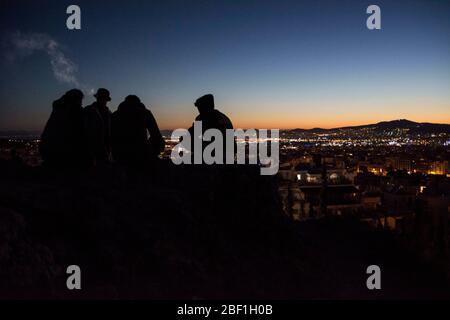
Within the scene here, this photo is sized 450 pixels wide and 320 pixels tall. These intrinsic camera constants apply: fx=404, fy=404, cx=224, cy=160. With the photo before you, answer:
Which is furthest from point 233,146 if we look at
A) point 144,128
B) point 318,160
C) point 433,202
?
point 318,160

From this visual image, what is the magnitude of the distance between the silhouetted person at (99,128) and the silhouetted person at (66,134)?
22 centimetres

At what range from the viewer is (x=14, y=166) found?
10.8 meters

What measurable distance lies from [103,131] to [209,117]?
2.79 meters

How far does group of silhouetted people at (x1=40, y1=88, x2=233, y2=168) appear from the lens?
29.8 feet

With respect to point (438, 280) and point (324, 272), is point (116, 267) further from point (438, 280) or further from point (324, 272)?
point (438, 280)

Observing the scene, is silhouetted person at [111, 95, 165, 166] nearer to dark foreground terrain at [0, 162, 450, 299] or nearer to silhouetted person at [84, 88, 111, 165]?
silhouetted person at [84, 88, 111, 165]

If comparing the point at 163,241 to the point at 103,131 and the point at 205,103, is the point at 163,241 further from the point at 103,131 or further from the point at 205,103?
the point at 205,103

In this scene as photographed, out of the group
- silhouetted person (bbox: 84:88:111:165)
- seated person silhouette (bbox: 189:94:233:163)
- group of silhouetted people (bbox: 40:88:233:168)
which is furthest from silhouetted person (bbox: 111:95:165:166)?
seated person silhouette (bbox: 189:94:233:163)

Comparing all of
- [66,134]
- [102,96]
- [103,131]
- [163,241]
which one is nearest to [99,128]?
[103,131]

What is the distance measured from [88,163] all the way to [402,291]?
371 inches

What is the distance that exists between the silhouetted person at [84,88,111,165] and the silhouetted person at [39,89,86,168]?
0.22 meters

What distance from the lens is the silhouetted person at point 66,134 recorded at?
9.05 metres

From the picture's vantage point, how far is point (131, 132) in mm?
10336

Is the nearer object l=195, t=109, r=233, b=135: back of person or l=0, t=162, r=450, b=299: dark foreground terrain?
l=0, t=162, r=450, b=299: dark foreground terrain
